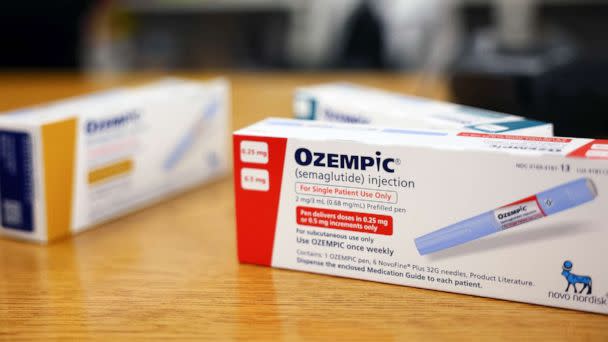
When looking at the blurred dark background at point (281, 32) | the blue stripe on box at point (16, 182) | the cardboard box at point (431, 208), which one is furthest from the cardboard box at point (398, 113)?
the blurred dark background at point (281, 32)

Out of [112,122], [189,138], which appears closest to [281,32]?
[189,138]

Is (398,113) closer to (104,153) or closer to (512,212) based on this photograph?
(512,212)

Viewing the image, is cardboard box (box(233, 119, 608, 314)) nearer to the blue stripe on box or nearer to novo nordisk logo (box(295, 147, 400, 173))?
novo nordisk logo (box(295, 147, 400, 173))

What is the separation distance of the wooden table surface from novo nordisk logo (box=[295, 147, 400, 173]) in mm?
106

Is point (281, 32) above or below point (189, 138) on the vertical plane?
above

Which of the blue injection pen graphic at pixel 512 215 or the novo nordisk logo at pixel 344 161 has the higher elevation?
the novo nordisk logo at pixel 344 161

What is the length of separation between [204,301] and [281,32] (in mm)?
2287

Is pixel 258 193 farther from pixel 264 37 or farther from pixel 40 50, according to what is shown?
pixel 264 37

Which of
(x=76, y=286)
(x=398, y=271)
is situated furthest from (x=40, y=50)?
(x=398, y=271)

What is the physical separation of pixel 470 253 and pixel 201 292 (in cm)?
23

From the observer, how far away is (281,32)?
8.91ft

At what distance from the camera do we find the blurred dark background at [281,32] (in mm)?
1722

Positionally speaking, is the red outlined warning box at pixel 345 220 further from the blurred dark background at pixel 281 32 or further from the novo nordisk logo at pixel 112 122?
the blurred dark background at pixel 281 32

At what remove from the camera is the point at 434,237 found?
21.3 inches
